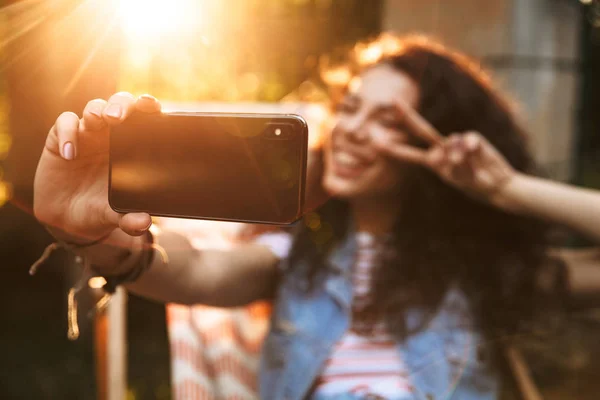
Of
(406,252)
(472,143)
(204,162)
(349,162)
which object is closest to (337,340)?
(406,252)

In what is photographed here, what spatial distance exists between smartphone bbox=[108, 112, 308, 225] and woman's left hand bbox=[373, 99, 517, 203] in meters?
0.60

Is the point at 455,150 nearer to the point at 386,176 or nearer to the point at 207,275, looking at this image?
the point at 386,176

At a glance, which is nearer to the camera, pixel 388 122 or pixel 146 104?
pixel 146 104

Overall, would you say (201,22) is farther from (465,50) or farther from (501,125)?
(465,50)

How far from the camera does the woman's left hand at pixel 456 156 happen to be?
43.1 inches

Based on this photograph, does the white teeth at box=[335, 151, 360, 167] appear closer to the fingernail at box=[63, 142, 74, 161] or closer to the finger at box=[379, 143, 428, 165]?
the finger at box=[379, 143, 428, 165]

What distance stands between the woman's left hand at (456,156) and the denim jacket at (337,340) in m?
0.24

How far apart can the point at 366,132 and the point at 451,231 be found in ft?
1.12

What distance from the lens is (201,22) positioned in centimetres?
122

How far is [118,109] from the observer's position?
1.74 ft

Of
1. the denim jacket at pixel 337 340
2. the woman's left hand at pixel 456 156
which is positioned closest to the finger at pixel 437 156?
the woman's left hand at pixel 456 156

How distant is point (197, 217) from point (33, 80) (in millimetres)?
286

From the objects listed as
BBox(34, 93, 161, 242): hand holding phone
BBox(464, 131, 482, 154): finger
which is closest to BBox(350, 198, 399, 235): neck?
BBox(464, 131, 482, 154): finger

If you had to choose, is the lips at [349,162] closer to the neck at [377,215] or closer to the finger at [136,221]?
the neck at [377,215]
